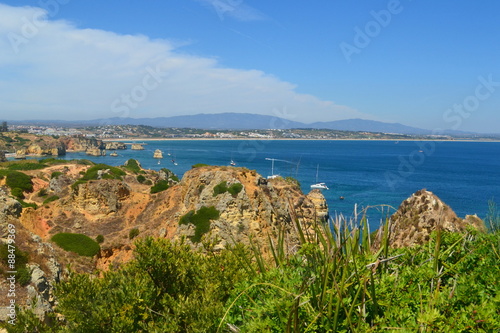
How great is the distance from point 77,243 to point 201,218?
10144 mm

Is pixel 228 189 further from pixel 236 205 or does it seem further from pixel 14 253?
pixel 14 253

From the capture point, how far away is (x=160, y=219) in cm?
2997

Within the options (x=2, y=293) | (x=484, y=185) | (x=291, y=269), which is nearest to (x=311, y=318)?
(x=291, y=269)

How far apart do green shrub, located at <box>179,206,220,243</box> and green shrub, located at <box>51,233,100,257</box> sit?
24.1 feet

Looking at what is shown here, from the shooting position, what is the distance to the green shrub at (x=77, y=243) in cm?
2639

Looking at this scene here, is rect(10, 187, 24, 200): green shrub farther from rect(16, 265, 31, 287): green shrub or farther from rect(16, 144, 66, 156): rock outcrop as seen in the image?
rect(16, 144, 66, 156): rock outcrop

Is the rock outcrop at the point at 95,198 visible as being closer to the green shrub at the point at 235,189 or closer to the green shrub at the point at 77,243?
the green shrub at the point at 77,243

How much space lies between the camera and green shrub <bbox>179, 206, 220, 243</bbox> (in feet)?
81.7

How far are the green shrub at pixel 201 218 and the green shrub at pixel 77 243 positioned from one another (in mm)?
7338

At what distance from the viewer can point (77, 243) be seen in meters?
27.1

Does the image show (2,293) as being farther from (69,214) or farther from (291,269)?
(69,214)

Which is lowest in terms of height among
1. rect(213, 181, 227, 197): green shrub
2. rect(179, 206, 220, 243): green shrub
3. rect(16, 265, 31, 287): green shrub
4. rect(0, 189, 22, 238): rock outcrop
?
rect(179, 206, 220, 243): green shrub

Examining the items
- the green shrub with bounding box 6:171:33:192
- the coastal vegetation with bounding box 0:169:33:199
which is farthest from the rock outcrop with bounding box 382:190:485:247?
the green shrub with bounding box 6:171:33:192

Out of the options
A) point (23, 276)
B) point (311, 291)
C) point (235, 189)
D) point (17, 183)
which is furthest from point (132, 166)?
point (311, 291)
